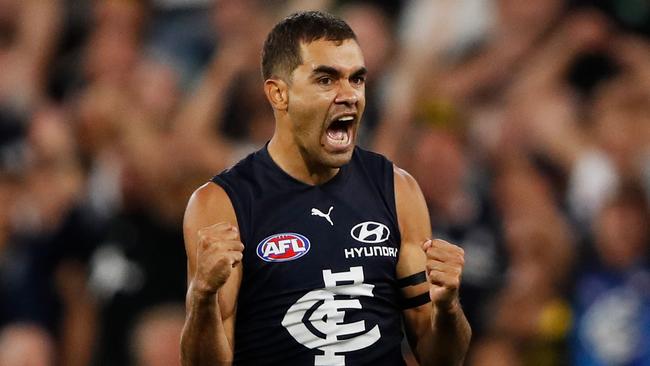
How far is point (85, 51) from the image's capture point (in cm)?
848

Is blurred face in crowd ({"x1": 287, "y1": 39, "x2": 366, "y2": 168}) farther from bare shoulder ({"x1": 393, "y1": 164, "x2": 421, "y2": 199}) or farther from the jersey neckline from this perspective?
bare shoulder ({"x1": 393, "y1": 164, "x2": 421, "y2": 199})

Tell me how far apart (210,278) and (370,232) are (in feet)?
2.09

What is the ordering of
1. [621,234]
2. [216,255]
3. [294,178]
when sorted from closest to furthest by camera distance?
[216,255] < [294,178] < [621,234]

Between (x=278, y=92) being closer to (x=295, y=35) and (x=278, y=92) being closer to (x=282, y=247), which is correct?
(x=295, y=35)

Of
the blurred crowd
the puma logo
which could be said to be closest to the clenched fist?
the puma logo

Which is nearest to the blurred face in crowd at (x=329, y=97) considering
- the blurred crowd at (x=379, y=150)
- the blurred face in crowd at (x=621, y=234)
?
the blurred crowd at (x=379, y=150)

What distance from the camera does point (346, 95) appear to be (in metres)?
3.88

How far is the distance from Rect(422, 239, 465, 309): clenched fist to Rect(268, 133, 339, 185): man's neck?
521mm

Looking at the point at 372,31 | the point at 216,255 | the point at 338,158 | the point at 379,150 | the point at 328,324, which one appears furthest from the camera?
the point at 372,31

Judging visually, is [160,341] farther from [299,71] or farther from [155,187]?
[299,71]

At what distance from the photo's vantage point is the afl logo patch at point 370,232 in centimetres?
391

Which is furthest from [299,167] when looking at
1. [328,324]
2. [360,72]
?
[328,324]

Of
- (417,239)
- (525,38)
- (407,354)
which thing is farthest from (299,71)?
(525,38)

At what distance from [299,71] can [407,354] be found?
3275mm
